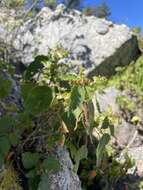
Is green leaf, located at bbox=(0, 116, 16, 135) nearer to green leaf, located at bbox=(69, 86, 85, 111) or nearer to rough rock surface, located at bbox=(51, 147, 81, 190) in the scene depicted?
green leaf, located at bbox=(69, 86, 85, 111)

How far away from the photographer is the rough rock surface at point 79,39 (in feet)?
23.4

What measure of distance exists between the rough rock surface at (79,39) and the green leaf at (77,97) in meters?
4.80

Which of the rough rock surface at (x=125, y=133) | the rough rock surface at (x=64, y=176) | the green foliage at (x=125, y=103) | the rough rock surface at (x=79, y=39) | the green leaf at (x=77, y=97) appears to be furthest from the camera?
the rough rock surface at (x=79, y=39)

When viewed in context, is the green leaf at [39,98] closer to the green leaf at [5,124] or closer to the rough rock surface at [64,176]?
the green leaf at [5,124]

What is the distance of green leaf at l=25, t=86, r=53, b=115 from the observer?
6.95ft

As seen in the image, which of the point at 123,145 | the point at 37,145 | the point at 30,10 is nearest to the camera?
the point at 37,145

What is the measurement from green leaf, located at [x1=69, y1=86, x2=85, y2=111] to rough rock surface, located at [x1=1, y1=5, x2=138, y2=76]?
480 centimetres

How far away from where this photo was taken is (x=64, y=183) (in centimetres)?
254

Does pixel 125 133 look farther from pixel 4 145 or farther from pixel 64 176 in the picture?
pixel 4 145

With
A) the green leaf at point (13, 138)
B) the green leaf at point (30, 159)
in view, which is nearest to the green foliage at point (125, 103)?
the green leaf at point (30, 159)

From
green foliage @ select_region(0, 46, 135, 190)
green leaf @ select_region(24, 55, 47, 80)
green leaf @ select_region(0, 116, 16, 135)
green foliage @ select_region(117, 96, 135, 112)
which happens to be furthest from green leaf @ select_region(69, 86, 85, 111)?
green foliage @ select_region(117, 96, 135, 112)

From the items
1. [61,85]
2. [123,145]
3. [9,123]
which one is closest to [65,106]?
[61,85]

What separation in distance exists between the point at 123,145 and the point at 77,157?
347 centimetres

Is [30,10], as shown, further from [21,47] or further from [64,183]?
[64,183]
